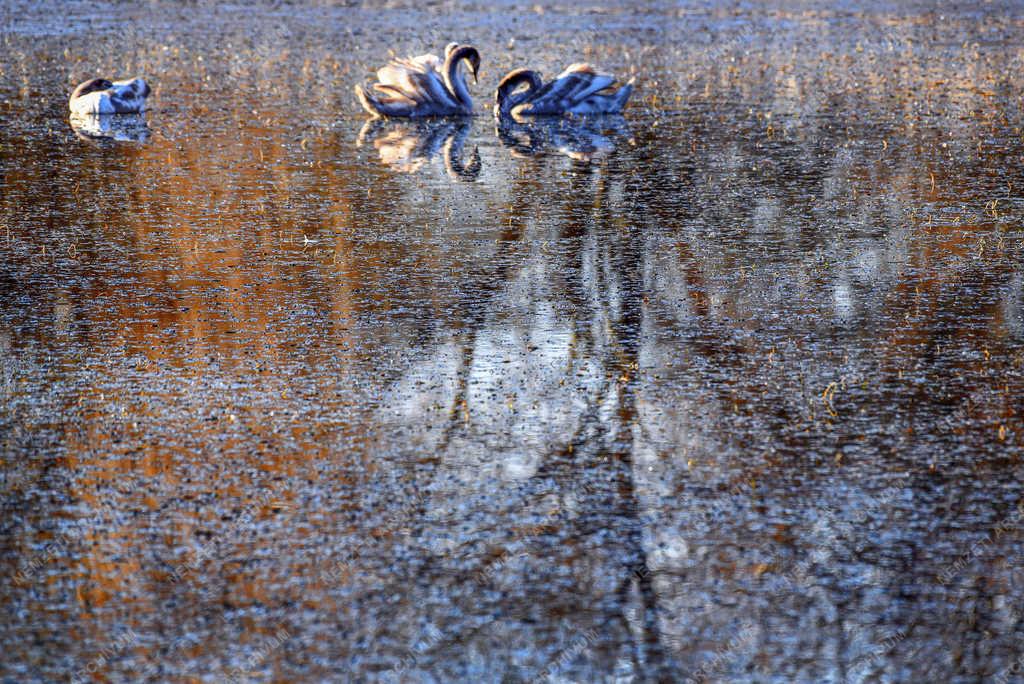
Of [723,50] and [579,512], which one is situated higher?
[723,50]

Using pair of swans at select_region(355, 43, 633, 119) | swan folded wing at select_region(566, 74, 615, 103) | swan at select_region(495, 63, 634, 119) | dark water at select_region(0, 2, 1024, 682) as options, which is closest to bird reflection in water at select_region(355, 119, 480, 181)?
dark water at select_region(0, 2, 1024, 682)

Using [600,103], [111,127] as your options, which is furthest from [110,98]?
[600,103]

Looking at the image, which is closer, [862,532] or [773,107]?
[862,532]

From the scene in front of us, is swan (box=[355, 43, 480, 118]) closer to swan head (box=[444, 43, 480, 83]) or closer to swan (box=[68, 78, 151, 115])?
swan head (box=[444, 43, 480, 83])

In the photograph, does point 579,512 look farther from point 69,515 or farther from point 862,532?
point 69,515

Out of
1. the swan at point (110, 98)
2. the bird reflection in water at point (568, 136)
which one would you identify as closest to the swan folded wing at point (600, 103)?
the bird reflection in water at point (568, 136)

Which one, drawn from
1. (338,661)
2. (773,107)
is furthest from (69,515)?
(773,107)
